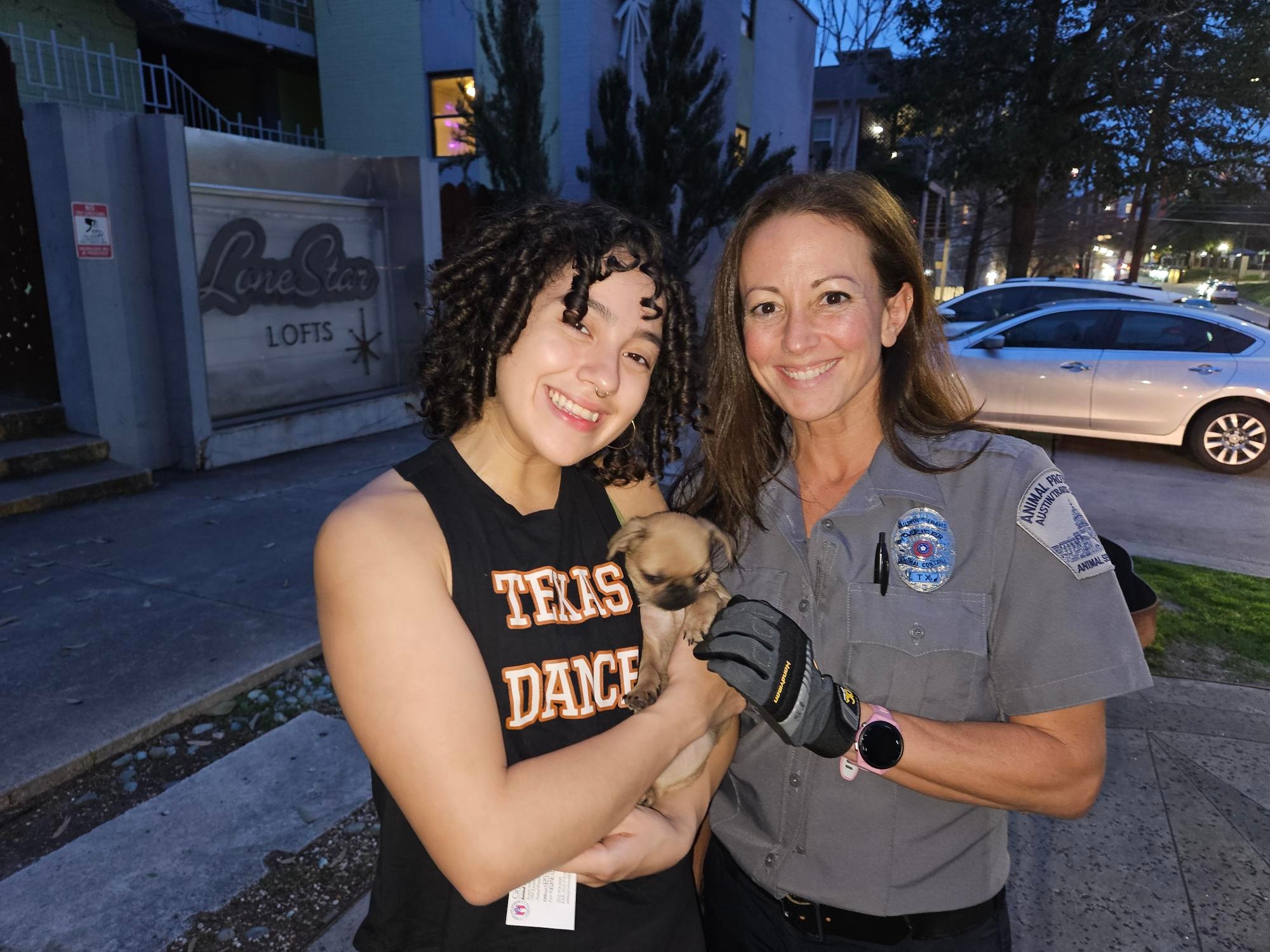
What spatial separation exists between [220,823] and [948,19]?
1052 inches

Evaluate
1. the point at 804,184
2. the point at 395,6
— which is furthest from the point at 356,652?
the point at 395,6

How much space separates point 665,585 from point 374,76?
1962cm

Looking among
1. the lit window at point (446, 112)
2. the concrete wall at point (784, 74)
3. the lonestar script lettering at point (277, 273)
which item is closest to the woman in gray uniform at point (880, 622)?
the lonestar script lettering at point (277, 273)

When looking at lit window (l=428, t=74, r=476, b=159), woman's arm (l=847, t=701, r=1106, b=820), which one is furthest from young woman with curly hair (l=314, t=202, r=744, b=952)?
lit window (l=428, t=74, r=476, b=159)

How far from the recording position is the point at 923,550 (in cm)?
194

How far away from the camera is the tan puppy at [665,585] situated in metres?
1.96

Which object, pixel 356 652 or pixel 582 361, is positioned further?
pixel 582 361

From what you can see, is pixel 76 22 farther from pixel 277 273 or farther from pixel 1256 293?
pixel 1256 293

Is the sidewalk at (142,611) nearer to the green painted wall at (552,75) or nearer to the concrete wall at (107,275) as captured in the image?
the concrete wall at (107,275)

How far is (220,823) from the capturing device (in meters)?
3.66

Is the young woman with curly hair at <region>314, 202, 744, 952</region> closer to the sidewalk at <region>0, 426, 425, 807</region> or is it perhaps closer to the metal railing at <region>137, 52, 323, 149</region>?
the sidewalk at <region>0, 426, 425, 807</region>

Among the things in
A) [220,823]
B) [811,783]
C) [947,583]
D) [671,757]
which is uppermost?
[947,583]

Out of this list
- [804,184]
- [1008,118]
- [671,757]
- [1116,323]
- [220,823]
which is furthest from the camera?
[1008,118]

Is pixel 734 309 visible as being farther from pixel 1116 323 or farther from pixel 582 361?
pixel 1116 323
